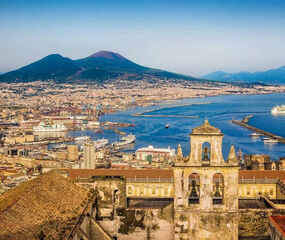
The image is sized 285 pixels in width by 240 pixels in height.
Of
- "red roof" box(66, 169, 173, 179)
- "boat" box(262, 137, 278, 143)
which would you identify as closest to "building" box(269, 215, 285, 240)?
"red roof" box(66, 169, 173, 179)

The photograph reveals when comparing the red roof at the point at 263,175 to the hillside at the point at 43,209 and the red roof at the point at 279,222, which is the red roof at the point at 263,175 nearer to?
the red roof at the point at 279,222

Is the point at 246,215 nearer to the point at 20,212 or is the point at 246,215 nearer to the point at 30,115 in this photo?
the point at 20,212

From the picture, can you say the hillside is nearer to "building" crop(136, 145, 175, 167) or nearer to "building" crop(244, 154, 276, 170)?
"building" crop(244, 154, 276, 170)

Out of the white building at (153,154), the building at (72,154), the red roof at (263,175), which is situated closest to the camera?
the red roof at (263,175)

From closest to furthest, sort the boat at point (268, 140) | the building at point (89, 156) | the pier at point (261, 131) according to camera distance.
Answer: the building at point (89, 156)
the boat at point (268, 140)
the pier at point (261, 131)

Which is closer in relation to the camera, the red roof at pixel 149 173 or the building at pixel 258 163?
the red roof at pixel 149 173

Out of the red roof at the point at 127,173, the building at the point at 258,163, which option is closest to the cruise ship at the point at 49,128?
the building at the point at 258,163

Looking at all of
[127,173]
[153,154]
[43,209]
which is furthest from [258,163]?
[43,209]

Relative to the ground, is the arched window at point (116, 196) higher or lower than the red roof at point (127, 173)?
higher
